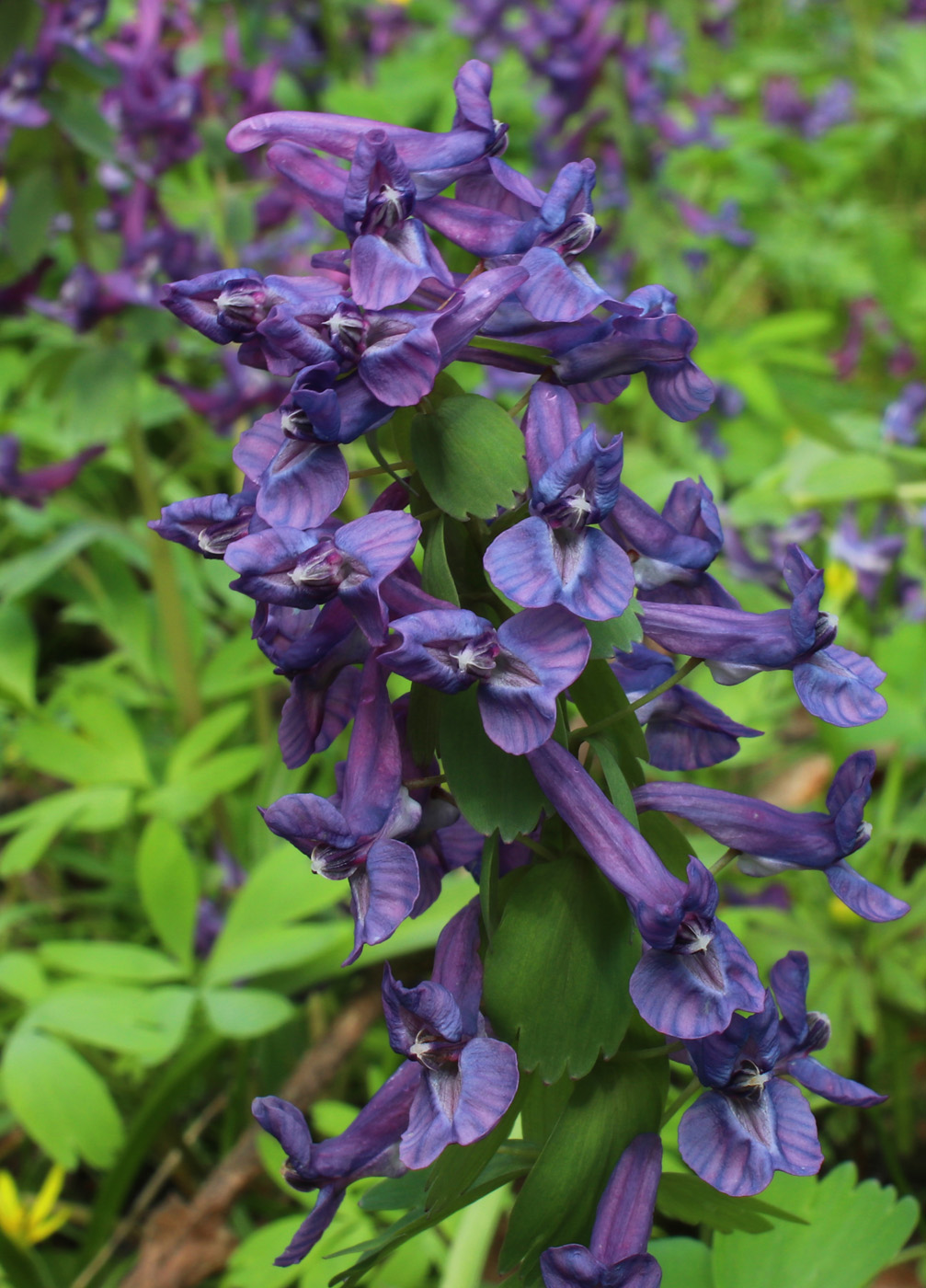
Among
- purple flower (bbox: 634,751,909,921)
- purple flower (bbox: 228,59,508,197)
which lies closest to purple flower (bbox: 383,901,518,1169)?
purple flower (bbox: 634,751,909,921)

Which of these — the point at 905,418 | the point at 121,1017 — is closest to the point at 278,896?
the point at 121,1017

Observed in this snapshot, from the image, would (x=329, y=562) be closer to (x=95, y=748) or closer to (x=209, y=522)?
(x=209, y=522)

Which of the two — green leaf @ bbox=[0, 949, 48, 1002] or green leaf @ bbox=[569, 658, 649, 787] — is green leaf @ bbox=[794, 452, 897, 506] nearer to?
green leaf @ bbox=[569, 658, 649, 787]

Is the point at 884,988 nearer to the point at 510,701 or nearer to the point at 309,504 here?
the point at 510,701

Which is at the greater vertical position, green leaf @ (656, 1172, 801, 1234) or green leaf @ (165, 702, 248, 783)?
green leaf @ (656, 1172, 801, 1234)

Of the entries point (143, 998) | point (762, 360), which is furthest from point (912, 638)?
point (143, 998)
